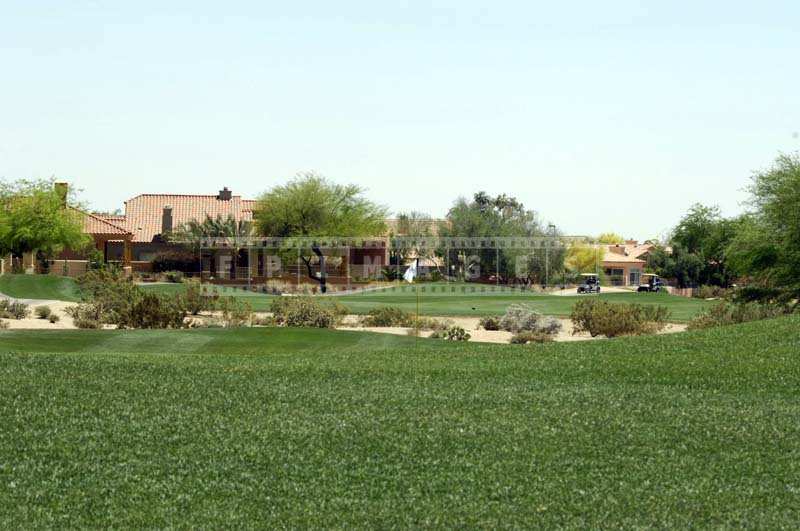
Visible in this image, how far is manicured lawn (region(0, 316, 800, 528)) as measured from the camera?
10.5 metres

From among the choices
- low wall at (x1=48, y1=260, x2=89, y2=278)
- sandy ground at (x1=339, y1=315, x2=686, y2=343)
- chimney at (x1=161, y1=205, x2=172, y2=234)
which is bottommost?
sandy ground at (x1=339, y1=315, x2=686, y2=343)

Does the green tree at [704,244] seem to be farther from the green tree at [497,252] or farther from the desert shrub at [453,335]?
the desert shrub at [453,335]

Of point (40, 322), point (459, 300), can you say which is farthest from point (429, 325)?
point (459, 300)

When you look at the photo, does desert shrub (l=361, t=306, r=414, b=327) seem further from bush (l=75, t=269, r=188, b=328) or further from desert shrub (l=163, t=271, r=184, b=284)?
desert shrub (l=163, t=271, r=184, b=284)

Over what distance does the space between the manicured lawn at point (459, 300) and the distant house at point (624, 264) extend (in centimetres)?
4536

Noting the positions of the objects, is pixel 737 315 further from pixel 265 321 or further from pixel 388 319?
pixel 265 321

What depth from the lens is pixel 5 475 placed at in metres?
Result: 11.6

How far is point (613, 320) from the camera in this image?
36.5 m

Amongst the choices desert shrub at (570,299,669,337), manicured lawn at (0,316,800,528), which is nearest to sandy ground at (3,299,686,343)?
desert shrub at (570,299,669,337)

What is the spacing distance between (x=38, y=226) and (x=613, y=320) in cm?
4680

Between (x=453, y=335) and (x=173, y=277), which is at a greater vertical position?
(x=173, y=277)

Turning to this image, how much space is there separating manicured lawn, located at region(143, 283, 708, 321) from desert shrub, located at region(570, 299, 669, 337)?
838 cm

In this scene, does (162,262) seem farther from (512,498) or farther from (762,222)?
(512,498)

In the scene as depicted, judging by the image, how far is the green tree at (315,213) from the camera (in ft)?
250
